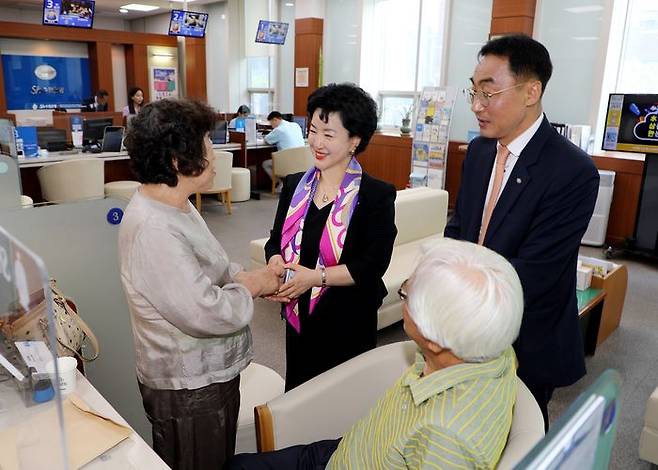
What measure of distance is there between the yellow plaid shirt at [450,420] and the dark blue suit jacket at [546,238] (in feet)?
1.53

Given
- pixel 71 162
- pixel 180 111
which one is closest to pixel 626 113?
pixel 180 111

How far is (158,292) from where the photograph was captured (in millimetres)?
1325

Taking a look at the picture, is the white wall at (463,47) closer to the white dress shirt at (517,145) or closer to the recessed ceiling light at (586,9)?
the recessed ceiling light at (586,9)

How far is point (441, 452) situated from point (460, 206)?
1.05m

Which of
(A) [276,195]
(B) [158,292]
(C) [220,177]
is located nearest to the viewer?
(B) [158,292]

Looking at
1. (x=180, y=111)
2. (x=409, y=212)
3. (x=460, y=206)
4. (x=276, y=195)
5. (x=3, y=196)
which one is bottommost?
(x=276, y=195)

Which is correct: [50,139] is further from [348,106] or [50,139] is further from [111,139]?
[348,106]

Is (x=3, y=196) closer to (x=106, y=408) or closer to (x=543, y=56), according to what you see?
(x=106, y=408)

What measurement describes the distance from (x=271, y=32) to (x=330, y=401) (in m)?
9.10

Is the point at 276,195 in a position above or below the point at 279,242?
below

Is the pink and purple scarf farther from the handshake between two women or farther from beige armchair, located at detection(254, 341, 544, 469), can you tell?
beige armchair, located at detection(254, 341, 544, 469)

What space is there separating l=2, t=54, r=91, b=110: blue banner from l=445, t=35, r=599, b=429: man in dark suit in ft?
45.4

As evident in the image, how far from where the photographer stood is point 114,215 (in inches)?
83.3

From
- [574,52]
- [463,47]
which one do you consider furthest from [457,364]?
[463,47]
